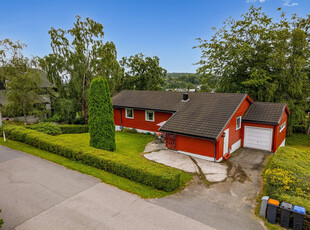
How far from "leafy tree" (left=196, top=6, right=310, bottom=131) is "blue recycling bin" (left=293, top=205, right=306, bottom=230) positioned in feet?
56.3

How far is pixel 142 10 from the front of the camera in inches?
952

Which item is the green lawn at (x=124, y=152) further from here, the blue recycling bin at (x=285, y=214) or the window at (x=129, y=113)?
the blue recycling bin at (x=285, y=214)

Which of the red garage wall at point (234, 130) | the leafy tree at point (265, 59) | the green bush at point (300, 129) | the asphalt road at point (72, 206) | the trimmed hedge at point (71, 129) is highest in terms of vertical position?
the leafy tree at point (265, 59)

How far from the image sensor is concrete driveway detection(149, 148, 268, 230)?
280 inches

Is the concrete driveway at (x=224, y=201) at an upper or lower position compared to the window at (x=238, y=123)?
lower

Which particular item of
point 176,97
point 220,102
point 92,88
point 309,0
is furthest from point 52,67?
point 309,0

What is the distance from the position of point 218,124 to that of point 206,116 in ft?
4.74

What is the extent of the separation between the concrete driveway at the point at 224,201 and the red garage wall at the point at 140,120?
361 inches

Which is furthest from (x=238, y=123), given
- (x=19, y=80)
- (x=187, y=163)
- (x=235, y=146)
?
(x=19, y=80)

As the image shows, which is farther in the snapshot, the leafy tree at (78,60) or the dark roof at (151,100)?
the leafy tree at (78,60)

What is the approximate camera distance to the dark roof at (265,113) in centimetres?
1499

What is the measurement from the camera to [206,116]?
48.0ft

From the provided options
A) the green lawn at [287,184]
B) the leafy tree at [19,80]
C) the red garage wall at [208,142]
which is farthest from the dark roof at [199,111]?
the leafy tree at [19,80]

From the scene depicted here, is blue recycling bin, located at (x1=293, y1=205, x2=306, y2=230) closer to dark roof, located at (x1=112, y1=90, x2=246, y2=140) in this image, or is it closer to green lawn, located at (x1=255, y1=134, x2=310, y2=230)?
green lawn, located at (x1=255, y1=134, x2=310, y2=230)
